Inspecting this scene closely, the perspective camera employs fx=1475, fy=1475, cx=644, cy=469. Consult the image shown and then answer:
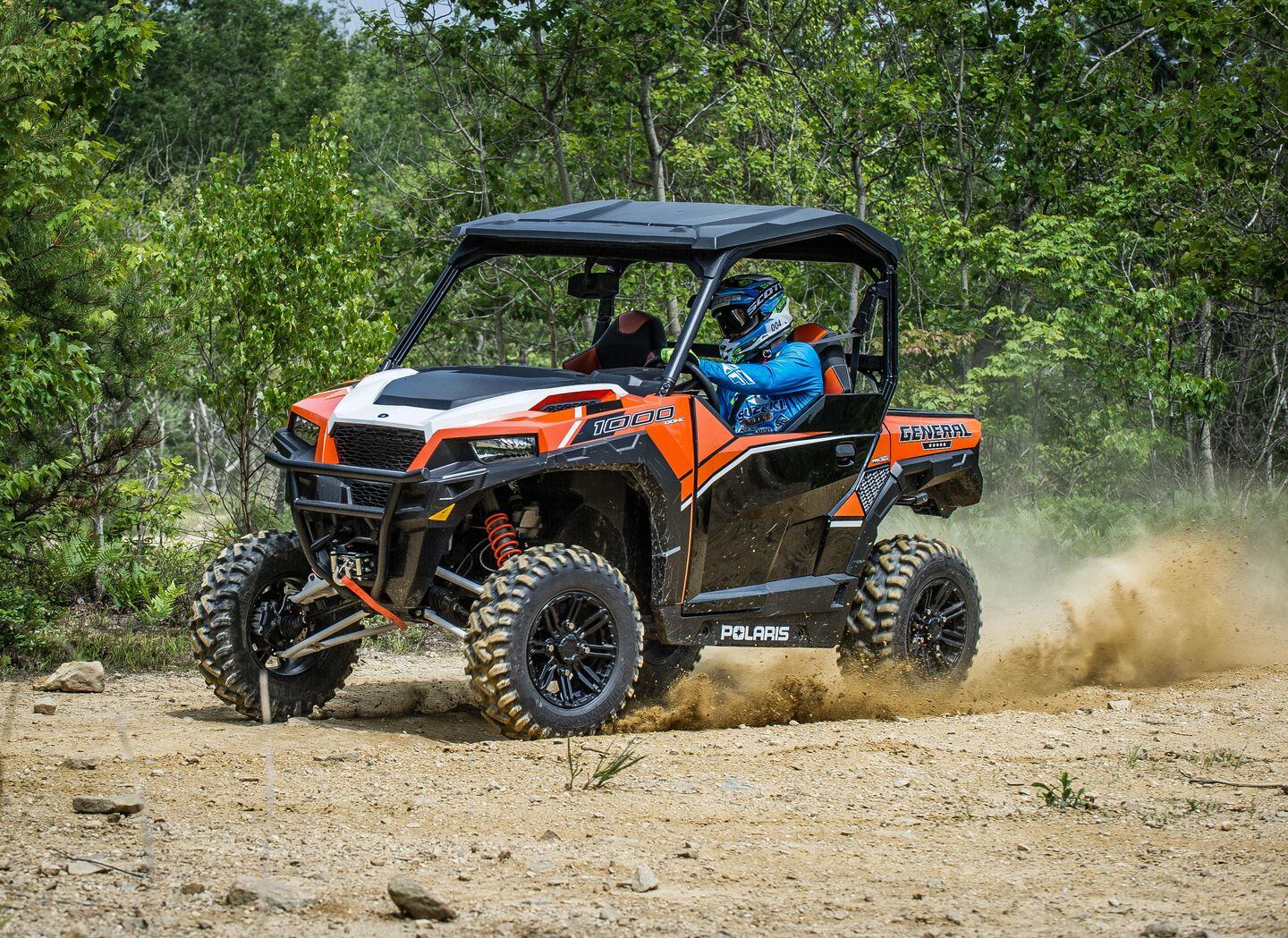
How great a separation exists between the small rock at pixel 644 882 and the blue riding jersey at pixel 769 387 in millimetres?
3432

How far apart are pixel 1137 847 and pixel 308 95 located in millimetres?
37208

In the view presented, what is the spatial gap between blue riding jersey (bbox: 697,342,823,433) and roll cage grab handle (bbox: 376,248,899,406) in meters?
0.35

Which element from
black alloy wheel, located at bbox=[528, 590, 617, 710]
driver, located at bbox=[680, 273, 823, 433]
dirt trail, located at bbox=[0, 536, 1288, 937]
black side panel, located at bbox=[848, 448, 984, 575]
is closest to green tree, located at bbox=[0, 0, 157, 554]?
dirt trail, located at bbox=[0, 536, 1288, 937]

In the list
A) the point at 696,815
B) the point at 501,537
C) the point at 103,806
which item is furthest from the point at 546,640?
the point at 103,806

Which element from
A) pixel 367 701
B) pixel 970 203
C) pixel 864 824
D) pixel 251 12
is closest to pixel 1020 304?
pixel 970 203

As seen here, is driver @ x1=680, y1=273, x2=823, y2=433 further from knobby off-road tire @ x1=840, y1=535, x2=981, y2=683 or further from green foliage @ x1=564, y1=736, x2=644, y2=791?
green foliage @ x1=564, y1=736, x2=644, y2=791

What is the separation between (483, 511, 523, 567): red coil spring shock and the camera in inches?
271

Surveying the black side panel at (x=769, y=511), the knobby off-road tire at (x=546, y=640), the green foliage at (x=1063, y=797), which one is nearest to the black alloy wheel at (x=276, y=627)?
the knobby off-road tire at (x=546, y=640)

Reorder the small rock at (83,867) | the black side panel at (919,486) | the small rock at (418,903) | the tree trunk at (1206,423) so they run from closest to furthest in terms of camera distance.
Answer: the small rock at (418,903)
the small rock at (83,867)
the black side panel at (919,486)
the tree trunk at (1206,423)

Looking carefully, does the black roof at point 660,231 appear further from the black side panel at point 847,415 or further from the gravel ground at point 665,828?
the gravel ground at point 665,828

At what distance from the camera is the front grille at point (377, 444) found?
6504mm

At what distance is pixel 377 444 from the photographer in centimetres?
664

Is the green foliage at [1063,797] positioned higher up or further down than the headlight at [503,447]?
further down

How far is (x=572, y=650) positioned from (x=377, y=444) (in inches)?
50.9
